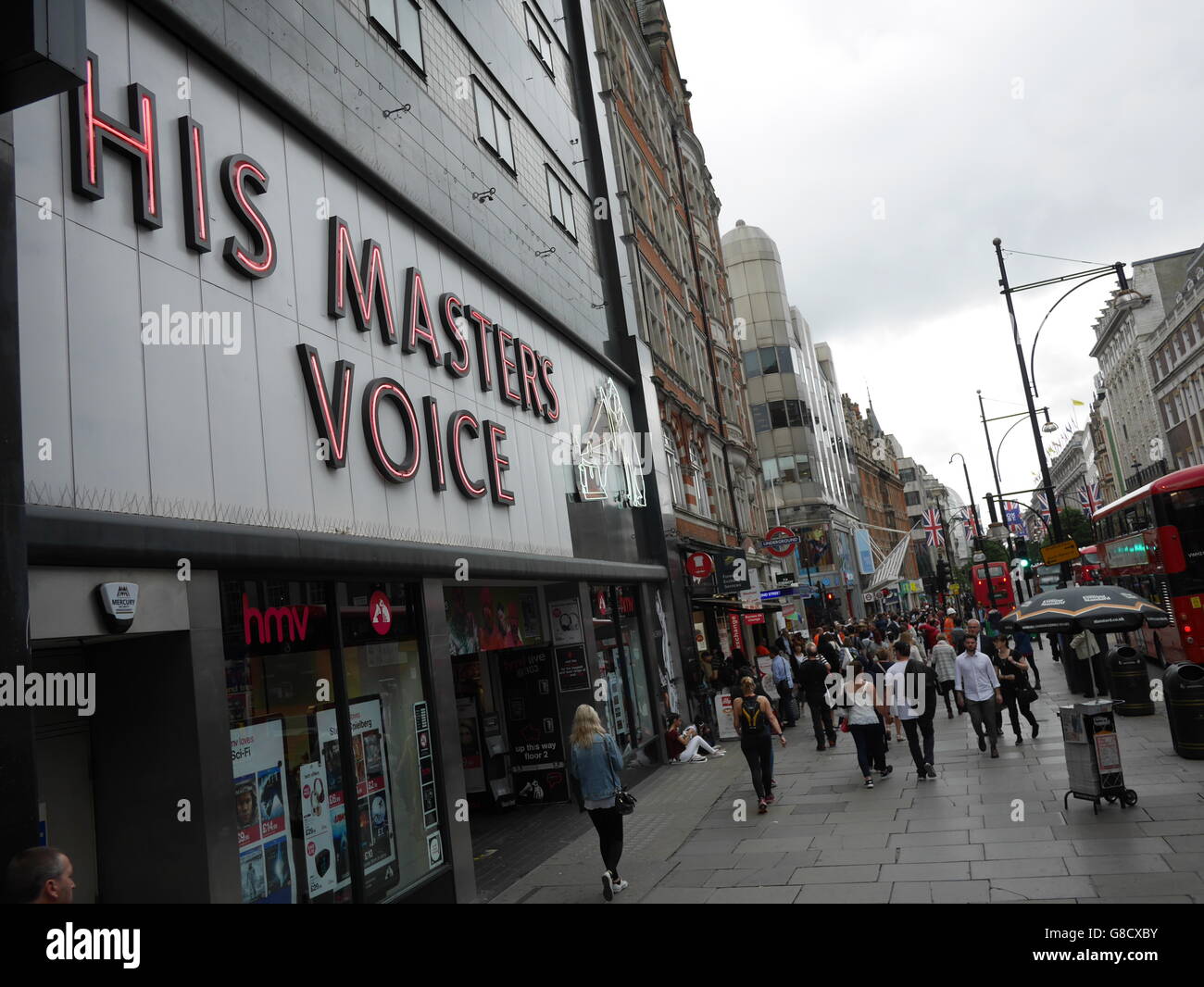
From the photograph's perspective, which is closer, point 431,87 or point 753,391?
point 431,87

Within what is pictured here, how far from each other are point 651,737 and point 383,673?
1015 centimetres

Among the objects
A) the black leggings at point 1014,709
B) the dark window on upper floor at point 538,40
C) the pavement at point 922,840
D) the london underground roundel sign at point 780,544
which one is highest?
the dark window on upper floor at point 538,40

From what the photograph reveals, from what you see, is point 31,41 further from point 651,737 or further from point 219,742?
point 651,737

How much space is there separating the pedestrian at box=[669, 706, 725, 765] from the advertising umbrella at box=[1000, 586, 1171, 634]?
6.63 meters

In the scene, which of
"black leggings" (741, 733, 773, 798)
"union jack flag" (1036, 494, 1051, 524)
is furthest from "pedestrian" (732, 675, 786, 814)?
"union jack flag" (1036, 494, 1051, 524)

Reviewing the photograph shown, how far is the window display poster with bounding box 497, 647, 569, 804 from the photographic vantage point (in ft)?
48.1

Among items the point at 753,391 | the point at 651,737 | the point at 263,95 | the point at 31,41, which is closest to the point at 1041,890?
the point at 31,41

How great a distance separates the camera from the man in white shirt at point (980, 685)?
45.1 ft

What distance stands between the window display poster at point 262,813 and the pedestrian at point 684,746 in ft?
38.3

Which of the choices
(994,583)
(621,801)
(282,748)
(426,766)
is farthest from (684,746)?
(994,583)

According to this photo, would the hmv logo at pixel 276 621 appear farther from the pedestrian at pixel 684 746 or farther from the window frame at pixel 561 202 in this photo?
the window frame at pixel 561 202

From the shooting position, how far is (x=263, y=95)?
8.54 metres

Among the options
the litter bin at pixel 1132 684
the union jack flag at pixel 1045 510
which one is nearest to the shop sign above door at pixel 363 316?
the litter bin at pixel 1132 684

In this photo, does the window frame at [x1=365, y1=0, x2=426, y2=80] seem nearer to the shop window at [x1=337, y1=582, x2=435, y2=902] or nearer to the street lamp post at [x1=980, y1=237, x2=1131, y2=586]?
the shop window at [x1=337, y1=582, x2=435, y2=902]
